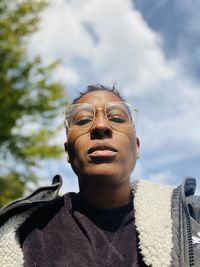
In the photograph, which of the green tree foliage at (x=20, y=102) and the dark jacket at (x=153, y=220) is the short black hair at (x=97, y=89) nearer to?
the dark jacket at (x=153, y=220)

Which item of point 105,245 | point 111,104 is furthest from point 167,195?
point 111,104

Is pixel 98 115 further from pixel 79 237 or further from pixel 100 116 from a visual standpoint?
pixel 79 237

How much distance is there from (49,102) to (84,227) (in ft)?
22.6

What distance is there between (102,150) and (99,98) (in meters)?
0.35

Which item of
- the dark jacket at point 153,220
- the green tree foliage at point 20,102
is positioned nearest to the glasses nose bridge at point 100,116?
the dark jacket at point 153,220

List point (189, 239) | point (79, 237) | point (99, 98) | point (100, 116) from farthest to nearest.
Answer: point (99, 98)
point (100, 116)
point (79, 237)
point (189, 239)

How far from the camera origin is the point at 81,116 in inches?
74.4

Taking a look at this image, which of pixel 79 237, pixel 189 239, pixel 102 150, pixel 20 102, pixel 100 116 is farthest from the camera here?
pixel 20 102

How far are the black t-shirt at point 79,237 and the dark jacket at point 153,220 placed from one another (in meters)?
0.05

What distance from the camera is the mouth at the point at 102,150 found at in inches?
66.2

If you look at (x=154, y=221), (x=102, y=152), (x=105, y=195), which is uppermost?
(x=102, y=152)

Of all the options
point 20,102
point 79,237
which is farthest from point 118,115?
point 20,102

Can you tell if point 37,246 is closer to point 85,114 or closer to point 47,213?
point 47,213

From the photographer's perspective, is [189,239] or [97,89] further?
[97,89]
